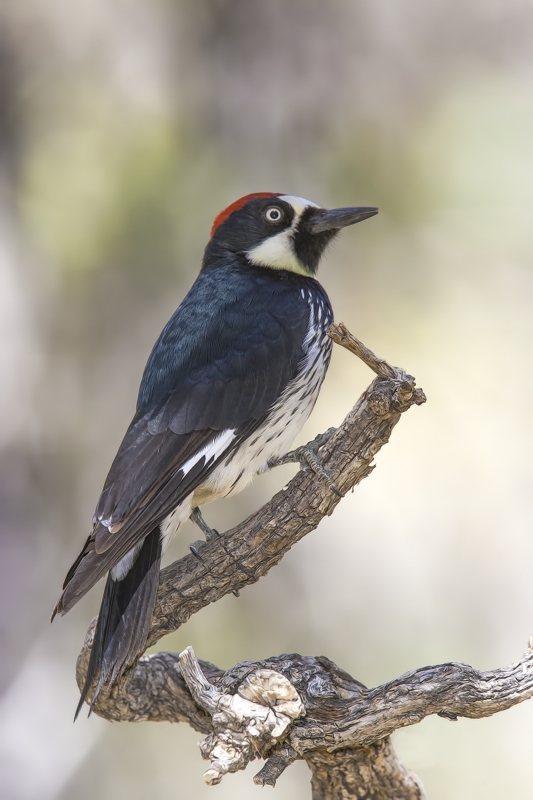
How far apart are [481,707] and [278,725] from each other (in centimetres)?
49

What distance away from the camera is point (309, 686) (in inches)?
82.5

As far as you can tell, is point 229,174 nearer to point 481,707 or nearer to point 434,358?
point 434,358

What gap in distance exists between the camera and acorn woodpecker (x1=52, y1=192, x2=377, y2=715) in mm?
2087

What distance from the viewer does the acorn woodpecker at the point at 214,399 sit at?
82.2 inches

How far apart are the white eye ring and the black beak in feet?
0.30

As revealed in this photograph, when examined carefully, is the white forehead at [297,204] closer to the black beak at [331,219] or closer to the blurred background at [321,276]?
the black beak at [331,219]

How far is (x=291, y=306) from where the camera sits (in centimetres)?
248

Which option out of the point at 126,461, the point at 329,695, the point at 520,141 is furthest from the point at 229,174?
the point at 329,695

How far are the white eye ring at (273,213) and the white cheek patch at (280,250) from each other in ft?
0.13

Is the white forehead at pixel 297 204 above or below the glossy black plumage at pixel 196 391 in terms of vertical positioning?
above

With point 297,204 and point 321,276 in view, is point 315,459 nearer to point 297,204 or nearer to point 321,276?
point 297,204

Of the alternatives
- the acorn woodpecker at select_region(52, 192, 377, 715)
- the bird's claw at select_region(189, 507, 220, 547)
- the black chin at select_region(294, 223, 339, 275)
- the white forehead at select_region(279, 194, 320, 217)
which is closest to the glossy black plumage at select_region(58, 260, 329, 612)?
the acorn woodpecker at select_region(52, 192, 377, 715)

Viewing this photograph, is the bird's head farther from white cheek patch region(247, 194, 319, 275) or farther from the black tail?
the black tail

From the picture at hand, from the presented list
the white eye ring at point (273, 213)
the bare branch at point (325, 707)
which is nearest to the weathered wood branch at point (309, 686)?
the bare branch at point (325, 707)
